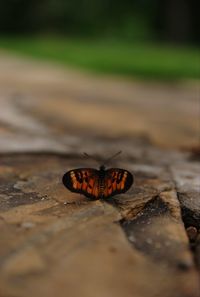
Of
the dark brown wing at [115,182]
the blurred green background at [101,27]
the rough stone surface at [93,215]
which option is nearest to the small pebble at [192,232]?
the rough stone surface at [93,215]

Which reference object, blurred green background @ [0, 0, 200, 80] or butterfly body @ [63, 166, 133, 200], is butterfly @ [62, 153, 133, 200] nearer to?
butterfly body @ [63, 166, 133, 200]

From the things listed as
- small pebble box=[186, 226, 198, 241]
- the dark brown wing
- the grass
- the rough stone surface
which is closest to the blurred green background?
the grass

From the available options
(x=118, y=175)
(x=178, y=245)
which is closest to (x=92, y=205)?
(x=118, y=175)

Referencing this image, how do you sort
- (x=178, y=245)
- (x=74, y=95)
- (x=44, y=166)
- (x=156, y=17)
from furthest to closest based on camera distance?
(x=156, y=17) → (x=74, y=95) → (x=44, y=166) → (x=178, y=245)

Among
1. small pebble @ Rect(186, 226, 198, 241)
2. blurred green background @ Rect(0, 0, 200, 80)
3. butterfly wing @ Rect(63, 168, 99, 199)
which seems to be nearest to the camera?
small pebble @ Rect(186, 226, 198, 241)

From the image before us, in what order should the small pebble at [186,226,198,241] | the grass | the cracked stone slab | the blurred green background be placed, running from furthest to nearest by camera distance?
the blurred green background < the grass < the small pebble at [186,226,198,241] < the cracked stone slab

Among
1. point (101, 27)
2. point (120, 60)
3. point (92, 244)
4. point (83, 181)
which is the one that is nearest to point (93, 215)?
point (83, 181)

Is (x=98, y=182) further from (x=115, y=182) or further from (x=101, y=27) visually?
(x=101, y=27)

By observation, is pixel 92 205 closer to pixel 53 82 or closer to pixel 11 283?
pixel 11 283
